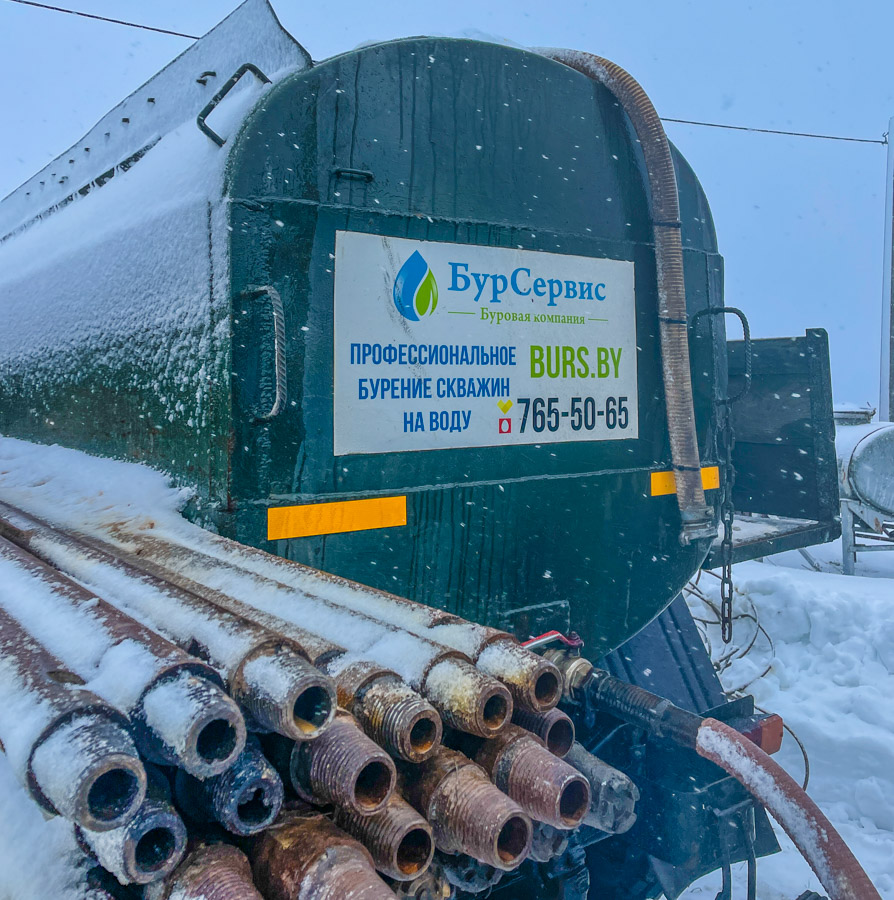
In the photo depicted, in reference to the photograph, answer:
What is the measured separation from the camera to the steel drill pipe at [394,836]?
118 centimetres

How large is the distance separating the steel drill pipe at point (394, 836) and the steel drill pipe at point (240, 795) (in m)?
0.12

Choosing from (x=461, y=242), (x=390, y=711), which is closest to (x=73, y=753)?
(x=390, y=711)

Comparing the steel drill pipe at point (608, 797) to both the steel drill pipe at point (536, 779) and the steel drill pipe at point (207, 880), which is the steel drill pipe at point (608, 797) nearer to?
the steel drill pipe at point (536, 779)

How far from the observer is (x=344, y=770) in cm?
111

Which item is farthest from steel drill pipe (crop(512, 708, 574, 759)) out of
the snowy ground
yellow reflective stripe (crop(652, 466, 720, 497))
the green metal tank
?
the snowy ground

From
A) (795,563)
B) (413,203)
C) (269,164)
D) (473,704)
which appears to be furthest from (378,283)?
(795,563)

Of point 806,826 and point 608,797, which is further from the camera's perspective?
point 608,797

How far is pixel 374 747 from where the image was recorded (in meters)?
1.14

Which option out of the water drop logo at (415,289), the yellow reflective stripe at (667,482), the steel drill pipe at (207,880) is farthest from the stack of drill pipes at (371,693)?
the yellow reflective stripe at (667,482)

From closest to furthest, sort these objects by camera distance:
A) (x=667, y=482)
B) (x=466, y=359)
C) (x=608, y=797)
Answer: (x=608, y=797) → (x=466, y=359) → (x=667, y=482)

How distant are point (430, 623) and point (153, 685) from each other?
0.65 meters

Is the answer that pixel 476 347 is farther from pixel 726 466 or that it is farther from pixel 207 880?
pixel 207 880

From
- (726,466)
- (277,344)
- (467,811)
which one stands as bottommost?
(467,811)

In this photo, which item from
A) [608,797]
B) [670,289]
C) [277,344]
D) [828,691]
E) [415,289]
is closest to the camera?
[608,797]
